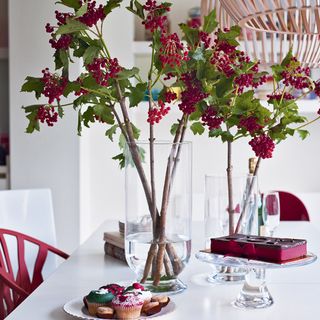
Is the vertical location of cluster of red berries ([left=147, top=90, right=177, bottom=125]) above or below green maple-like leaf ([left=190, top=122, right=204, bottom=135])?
above

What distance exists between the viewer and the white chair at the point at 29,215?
2.97m

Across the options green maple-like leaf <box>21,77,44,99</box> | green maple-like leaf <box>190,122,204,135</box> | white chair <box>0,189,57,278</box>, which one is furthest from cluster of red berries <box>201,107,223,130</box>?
white chair <box>0,189,57,278</box>

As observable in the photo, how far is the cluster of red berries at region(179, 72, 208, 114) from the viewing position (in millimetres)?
1560

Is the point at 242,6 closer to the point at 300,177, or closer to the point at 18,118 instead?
the point at 18,118

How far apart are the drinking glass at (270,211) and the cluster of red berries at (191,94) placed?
2.99ft

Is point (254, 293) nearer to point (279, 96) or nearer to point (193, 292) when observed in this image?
point (193, 292)

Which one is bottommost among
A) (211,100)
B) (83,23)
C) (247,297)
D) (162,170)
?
(247,297)

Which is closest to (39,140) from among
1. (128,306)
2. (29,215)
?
(29,215)

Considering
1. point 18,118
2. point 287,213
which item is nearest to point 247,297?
point 287,213

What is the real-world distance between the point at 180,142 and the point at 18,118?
2.52m

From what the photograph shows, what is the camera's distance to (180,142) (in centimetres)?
171

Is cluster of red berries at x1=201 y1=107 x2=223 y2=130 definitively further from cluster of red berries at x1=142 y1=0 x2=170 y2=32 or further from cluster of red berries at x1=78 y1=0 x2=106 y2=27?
cluster of red berries at x1=78 y1=0 x2=106 y2=27

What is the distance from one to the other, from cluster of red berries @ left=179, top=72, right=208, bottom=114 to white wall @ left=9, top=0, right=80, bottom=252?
2533 mm

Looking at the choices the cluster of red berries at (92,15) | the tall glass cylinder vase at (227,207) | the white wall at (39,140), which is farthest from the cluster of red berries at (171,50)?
the white wall at (39,140)
